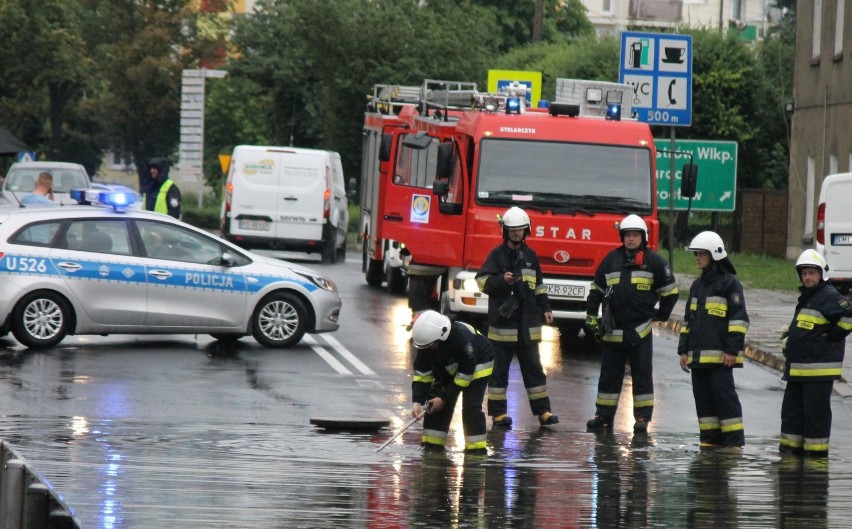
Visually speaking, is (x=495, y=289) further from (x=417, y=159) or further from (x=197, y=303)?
(x=417, y=159)

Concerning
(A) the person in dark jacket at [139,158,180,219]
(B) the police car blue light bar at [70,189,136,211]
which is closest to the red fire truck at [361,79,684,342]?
(B) the police car blue light bar at [70,189,136,211]

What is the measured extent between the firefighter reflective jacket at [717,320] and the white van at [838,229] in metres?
11.3

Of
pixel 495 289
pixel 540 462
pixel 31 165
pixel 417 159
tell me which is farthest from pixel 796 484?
pixel 31 165

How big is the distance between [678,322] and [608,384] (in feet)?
29.3

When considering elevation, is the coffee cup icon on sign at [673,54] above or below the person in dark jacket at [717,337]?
above

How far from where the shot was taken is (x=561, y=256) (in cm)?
1689

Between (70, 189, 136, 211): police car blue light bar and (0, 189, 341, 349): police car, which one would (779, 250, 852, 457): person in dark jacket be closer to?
(0, 189, 341, 349): police car

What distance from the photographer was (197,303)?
52.2ft

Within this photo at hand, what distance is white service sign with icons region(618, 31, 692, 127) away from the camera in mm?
21969

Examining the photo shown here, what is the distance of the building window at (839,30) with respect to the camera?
33.1 meters

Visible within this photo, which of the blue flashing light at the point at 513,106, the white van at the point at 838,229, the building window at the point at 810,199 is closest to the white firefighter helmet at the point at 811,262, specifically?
the blue flashing light at the point at 513,106

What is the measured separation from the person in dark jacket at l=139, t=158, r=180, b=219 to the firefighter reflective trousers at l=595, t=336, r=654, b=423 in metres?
11.1

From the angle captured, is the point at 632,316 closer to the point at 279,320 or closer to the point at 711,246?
the point at 711,246

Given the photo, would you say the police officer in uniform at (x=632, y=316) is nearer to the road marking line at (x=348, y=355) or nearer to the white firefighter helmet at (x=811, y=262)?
the white firefighter helmet at (x=811, y=262)
